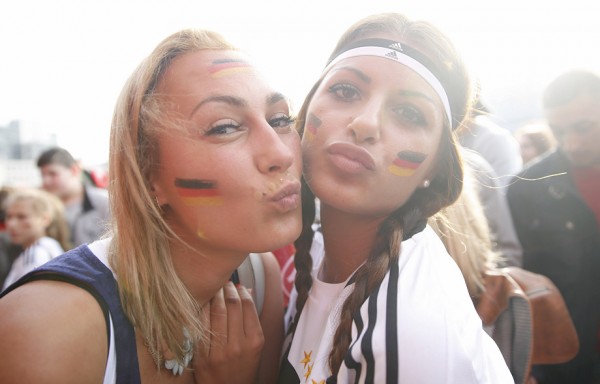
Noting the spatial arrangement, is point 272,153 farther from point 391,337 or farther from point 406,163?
point 391,337

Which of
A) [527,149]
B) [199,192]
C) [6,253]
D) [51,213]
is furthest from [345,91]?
[6,253]

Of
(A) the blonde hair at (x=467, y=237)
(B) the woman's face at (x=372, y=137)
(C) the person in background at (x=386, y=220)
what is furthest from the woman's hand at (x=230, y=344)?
(A) the blonde hair at (x=467, y=237)

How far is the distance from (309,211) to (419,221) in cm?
55

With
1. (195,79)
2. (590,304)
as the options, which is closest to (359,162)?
(195,79)

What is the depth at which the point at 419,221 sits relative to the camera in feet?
5.41

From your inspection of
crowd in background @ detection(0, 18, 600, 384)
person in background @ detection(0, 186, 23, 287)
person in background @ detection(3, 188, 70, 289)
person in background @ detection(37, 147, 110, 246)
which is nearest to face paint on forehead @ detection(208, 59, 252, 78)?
crowd in background @ detection(0, 18, 600, 384)

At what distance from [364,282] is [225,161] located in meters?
0.60

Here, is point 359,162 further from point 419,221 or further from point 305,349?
point 305,349

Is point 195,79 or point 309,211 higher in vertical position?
point 195,79

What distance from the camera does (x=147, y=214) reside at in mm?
1580

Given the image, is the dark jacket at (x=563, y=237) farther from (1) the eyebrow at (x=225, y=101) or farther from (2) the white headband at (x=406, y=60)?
(1) the eyebrow at (x=225, y=101)

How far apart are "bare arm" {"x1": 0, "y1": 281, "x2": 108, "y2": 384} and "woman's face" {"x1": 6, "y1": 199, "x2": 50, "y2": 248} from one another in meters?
3.55

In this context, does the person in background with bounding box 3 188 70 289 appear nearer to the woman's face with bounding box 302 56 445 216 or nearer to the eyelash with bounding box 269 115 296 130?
the eyelash with bounding box 269 115 296 130

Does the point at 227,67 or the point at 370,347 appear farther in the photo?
the point at 227,67
